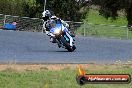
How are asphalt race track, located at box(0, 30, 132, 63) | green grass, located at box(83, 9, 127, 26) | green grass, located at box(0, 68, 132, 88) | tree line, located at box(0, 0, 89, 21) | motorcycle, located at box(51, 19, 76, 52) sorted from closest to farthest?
green grass, located at box(0, 68, 132, 88), motorcycle, located at box(51, 19, 76, 52), asphalt race track, located at box(0, 30, 132, 63), tree line, located at box(0, 0, 89, 21), green grass, located at box(83, 9, 127, 26)

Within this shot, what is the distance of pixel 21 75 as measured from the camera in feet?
34.4

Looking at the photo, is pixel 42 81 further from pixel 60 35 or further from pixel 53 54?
pixel 53 54

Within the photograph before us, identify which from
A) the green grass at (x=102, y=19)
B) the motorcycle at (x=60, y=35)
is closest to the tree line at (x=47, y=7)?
the green grass at (x=102, y=19)

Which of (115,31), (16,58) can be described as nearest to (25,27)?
(115,31)

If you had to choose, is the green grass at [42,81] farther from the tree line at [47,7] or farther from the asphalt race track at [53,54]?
the tree line at [47,7]

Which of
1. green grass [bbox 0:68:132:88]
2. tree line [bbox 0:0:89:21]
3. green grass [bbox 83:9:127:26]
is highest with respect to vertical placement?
green grass [bbox 0:68:132:88]

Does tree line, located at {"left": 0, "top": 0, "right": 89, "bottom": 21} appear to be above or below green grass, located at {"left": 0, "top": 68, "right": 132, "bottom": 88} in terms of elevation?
below

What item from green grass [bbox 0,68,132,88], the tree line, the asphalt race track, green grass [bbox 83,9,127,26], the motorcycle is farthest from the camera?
green grass [bbox 83,9,127,26]

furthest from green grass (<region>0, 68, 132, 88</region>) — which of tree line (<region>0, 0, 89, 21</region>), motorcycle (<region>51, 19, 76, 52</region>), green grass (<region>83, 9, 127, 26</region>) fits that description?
green grass (<region>83, 9, 127, 26</region>)

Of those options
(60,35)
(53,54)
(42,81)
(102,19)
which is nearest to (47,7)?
(102,19)

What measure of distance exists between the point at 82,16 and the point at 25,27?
10893 millimetres

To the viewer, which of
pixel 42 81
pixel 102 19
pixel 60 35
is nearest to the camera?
pixel 42 81

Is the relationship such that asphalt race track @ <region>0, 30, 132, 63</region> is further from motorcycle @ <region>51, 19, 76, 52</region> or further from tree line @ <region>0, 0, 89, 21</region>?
tree line @ <region>0, 0, 89, 21</region>

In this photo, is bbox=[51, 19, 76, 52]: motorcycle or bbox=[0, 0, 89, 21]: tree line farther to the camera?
bbox=[0, 0, 89, 21]: tree line
